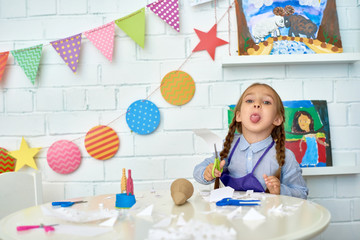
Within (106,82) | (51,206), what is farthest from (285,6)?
(51,206)

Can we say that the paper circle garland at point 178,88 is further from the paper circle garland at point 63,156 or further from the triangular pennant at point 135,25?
the paper circle garland at point 63,156

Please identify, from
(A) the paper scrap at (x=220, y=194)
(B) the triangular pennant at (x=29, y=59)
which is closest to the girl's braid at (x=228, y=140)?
(A) the paper scrap at (x=220, y=194)

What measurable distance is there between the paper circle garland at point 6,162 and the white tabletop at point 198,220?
31.6 inches

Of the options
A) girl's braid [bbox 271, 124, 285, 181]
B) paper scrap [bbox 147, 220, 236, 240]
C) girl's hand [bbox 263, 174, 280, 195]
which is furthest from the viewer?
girl's braid [bbox 271, 124, 285, 181]

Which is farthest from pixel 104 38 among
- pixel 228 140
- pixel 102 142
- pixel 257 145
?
pixel 257 145

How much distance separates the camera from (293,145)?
1.64 metres

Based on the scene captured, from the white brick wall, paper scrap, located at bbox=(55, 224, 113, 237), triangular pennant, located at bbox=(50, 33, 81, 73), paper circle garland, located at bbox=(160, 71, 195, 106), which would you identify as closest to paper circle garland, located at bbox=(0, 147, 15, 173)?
the white brick wall

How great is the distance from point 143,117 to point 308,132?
69cm

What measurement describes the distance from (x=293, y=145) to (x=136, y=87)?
27.7 inches

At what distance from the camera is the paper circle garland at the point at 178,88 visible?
169 cm

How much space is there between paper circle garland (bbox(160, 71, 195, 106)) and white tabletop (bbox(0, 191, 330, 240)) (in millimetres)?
688

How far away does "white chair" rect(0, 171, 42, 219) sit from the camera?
1375 millimetres

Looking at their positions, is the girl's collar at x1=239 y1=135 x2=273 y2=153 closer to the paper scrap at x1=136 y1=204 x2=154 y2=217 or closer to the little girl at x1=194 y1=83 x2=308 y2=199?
the little girl at x1=194 y1=83 x2=308 y2=199

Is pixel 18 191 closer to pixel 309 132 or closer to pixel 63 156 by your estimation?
pixel 63 156
